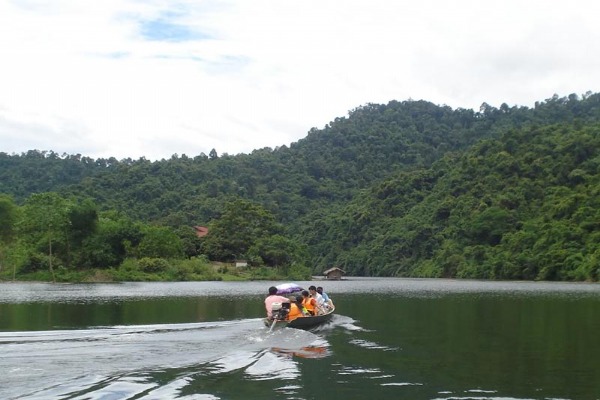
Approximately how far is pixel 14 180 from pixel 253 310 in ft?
355

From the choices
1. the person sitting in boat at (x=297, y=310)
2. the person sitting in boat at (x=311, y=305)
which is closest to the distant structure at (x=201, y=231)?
the person sitting in boat at (x=311, y=305)

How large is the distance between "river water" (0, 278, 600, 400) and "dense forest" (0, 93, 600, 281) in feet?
151

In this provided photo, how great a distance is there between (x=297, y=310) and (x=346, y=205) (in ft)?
427

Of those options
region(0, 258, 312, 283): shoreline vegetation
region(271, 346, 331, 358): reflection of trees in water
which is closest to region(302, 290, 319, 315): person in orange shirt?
region(271, 346, 331, 358): reflection of trees in water

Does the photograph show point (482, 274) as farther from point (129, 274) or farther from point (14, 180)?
point (14, 180)

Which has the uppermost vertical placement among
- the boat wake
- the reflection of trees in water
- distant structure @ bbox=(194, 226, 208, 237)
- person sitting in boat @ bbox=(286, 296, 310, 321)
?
distant structure @ bbox=(194, 226, 208, 237)

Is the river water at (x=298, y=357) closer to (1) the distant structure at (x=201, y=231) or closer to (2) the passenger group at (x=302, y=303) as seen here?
(2) the passenger group at (x=302, y=303)

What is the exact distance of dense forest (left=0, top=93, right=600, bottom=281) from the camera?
79625 millimetres

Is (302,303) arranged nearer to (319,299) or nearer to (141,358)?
(319,299)

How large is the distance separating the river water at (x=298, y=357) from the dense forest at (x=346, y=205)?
46.0 meters

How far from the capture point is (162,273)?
265ft

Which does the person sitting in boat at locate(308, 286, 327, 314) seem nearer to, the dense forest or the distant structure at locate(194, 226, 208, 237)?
the dense forest

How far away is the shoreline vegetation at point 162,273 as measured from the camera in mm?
72750

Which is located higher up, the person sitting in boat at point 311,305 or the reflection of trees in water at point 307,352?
the person sitting in boat at point 311,305
